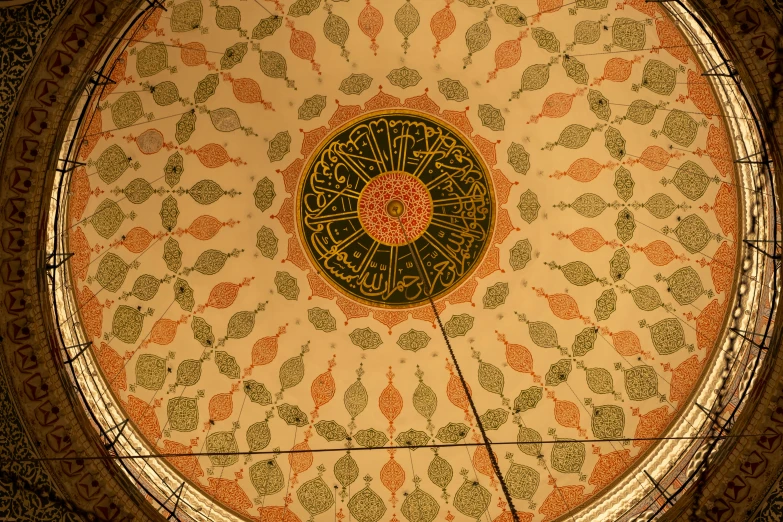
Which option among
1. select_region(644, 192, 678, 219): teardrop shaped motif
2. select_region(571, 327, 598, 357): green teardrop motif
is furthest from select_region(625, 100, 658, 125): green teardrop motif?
select_region(571, 327, 598, 357): green teardrop motif

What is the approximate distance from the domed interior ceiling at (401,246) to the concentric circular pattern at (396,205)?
29mm

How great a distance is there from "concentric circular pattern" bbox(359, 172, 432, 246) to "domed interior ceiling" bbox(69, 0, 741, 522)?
29 mm

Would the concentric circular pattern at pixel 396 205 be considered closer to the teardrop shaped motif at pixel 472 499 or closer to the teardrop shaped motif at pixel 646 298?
the teardrop shaped motif at pixel 646 298

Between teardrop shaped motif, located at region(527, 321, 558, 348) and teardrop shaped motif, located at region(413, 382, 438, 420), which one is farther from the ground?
teardrop shaped motif, located at region(527, 321, 558, 348)

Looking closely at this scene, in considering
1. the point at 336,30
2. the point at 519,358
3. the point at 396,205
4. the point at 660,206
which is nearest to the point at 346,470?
the point at 519,358

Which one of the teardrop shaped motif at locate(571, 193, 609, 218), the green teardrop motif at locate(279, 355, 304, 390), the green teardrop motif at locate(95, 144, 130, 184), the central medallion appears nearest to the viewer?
the green teardrop motif at locate(95, 144, 130, 184)

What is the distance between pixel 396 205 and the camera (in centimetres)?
932

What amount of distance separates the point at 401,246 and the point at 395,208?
510mm

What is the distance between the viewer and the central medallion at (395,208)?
9.16 m

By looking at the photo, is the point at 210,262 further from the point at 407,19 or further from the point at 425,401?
the point at 407,19

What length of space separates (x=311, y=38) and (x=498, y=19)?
2228mm

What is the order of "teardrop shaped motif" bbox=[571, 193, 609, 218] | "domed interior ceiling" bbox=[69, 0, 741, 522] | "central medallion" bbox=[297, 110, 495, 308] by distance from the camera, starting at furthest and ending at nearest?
"central medallion" bbox=[297, 110, 495, 308]
"teardrop shaped motif" bbox=[571, 193, 609, 218]
"domed interior ceiling" bbox=[69, 0, 741, 522]

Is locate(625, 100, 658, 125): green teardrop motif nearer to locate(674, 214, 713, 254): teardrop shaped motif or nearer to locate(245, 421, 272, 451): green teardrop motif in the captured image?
locate(674, 214, 713, 254): teardrop shaped motif

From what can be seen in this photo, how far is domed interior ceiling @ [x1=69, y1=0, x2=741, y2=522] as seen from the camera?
813 cm
